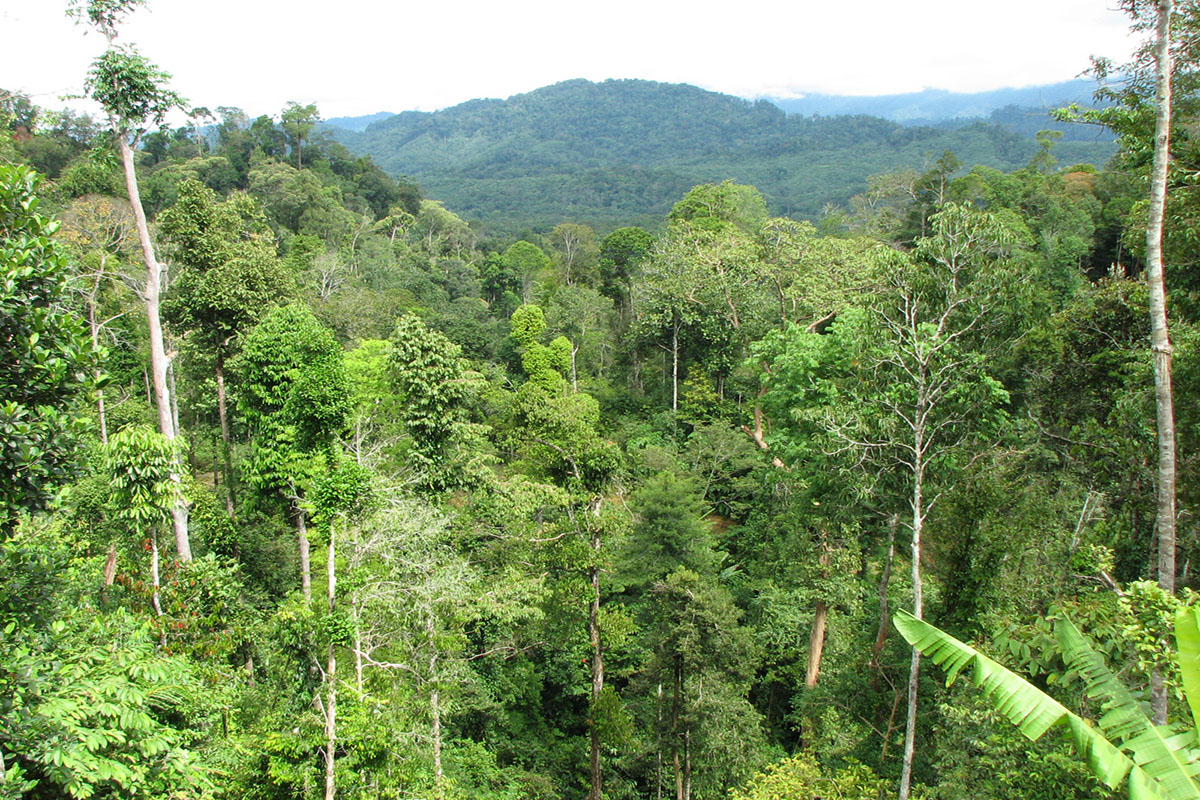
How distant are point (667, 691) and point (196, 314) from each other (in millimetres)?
14793

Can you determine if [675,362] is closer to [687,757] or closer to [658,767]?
[658,767]

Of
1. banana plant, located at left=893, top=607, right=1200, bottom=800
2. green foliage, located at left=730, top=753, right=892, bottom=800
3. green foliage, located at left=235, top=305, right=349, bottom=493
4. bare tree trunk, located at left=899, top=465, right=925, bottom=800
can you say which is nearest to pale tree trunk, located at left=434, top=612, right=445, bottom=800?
green foliage, located at left=235, top=305, right=349, bottom=493

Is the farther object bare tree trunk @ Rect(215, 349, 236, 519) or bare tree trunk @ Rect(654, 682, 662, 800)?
bare tree trunk @ Rect(215, 349, 236, 519)

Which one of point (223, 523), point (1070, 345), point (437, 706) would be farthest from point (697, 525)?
point (223, 523)

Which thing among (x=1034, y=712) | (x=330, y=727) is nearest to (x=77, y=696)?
(x=330, y=727)

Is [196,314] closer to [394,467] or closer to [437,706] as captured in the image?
[394,467]

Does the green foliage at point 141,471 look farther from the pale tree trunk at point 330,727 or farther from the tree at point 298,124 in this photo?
the tree at point 298,124

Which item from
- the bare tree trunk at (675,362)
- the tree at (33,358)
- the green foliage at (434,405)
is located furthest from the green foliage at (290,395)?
the bare tree trunk at (675,362)

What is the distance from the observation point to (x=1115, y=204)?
3553 cm

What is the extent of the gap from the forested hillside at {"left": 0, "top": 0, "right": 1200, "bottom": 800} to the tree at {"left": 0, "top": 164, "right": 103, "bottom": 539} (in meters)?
0.03

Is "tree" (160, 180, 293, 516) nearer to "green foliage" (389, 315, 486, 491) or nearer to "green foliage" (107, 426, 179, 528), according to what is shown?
"green foliage" (389, 315, 486, 491)

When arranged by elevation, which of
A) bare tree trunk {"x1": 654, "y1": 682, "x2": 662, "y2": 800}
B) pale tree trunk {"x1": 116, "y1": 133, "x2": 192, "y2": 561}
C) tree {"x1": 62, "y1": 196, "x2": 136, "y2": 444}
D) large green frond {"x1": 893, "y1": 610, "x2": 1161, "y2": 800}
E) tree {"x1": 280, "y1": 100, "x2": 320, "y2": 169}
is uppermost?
tree {"x1": 280, "y1": 100, "x2": 320, "y2": 169}

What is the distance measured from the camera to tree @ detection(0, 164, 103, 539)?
451 centimetres

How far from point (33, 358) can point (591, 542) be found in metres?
10.6
